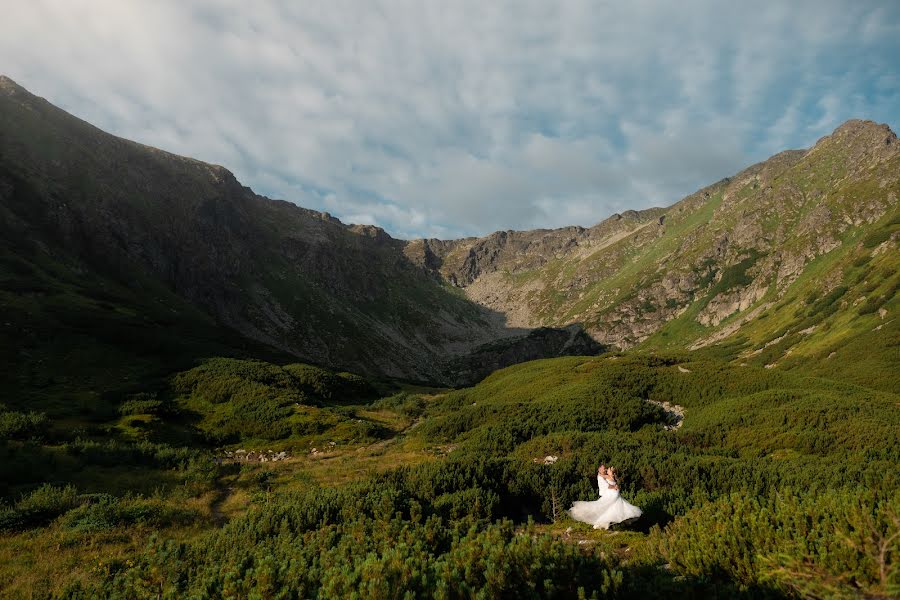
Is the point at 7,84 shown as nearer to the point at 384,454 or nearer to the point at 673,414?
the point at 384,454

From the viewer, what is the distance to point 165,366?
41469 millimetres

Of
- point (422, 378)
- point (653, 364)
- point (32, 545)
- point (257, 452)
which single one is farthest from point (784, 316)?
point (32, 545)

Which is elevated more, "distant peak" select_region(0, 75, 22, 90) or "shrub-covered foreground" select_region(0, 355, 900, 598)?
"distant peak" select_region(0, 75, 22, 90)

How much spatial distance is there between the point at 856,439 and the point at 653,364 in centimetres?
2657

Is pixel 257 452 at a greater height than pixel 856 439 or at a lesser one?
lesser

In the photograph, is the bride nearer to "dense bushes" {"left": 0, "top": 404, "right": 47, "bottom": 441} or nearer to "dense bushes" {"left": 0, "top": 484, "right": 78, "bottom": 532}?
"dense bushes" {"left": 0, "top": 484, "right": 78, "bottom": 532}

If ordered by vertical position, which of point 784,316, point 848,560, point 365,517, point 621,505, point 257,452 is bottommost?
point 257,452

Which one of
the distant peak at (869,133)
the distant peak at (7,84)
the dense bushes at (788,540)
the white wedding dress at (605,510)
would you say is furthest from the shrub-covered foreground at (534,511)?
the distant peak at (869,133)

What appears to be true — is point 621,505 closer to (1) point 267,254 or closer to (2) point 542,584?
(2) point 542,584

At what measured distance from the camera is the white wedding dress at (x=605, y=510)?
1014 cm

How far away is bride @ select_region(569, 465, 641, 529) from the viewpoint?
10148mm

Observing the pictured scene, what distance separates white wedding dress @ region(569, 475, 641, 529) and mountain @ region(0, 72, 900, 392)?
53049 millimetres

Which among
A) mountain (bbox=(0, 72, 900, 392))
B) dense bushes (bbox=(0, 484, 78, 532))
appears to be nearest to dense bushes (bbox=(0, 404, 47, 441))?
dense bushes (bbox=(0, 484, 78, 532))

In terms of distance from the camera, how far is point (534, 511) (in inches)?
511
